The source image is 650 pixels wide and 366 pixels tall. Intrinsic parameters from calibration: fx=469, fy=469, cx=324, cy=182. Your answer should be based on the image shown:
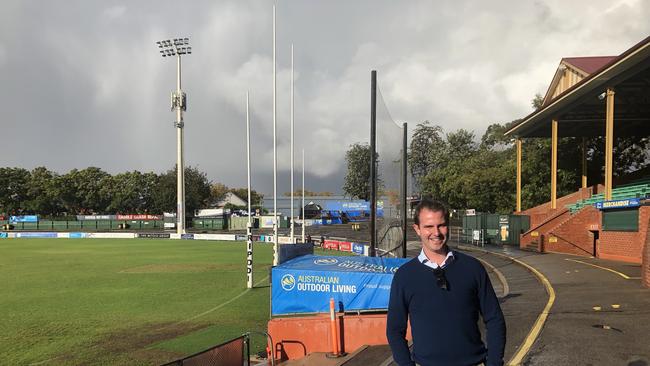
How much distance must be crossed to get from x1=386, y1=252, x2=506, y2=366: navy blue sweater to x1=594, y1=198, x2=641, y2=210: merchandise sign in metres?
21.4

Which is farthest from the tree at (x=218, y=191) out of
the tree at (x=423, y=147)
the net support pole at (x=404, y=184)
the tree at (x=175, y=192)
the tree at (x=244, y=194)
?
the net support pole at (x=404, y=184)

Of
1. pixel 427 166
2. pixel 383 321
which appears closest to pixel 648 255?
pixel 383 321

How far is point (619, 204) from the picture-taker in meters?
21.7

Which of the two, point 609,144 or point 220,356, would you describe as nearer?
point 220,356

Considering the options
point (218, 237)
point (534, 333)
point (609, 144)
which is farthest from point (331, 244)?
point (534, 333)

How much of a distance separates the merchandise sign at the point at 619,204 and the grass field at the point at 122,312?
16.4 m

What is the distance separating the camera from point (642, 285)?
Result: 542 inches

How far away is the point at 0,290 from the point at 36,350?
11.0 metres

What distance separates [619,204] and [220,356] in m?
21.5

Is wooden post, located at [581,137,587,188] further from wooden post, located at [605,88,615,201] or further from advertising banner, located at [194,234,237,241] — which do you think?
advertising banner, located at [194,234,237,241]

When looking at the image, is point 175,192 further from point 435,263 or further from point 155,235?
point 435,263

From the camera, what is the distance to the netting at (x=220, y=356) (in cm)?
566

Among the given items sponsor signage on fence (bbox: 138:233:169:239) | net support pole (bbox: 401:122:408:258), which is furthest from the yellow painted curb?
sponsor signage on fence (bbox: 138:233:169:239)

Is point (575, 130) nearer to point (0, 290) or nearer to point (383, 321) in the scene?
point (383, 321)
